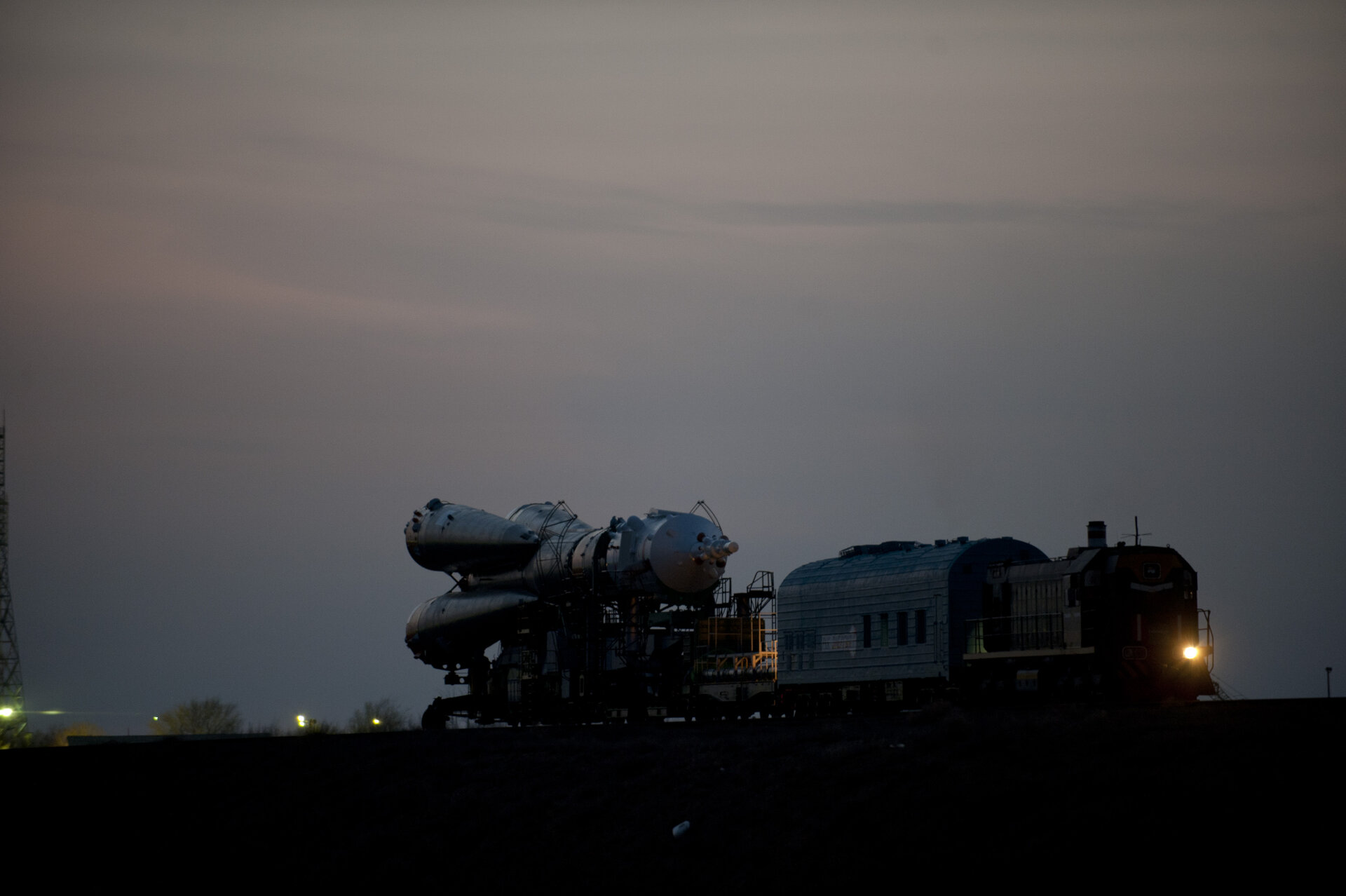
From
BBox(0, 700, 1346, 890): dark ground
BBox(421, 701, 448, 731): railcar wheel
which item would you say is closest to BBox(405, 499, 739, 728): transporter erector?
BBox(421, 701, 448, 731): railcar wheel

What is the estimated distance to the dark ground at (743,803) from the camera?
691 inches

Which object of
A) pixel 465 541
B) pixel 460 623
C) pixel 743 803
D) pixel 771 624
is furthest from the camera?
pixel 460 623

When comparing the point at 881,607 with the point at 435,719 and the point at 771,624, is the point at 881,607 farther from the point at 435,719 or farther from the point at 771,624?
the point at 435,719

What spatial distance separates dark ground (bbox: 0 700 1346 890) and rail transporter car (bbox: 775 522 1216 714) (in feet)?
19.5

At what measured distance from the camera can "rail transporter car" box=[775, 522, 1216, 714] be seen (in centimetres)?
3388

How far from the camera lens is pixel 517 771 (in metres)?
29.2

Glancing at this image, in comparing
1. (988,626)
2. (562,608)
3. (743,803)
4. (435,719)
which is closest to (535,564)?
(562,608)

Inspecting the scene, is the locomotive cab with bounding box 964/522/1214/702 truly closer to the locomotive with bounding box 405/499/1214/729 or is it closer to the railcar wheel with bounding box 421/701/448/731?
the locomotive with bounding box 405/499/1214/729

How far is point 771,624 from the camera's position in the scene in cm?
4484

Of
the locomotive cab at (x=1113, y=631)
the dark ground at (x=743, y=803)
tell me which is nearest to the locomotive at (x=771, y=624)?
the locomotive cab at (x=1113, y=631)

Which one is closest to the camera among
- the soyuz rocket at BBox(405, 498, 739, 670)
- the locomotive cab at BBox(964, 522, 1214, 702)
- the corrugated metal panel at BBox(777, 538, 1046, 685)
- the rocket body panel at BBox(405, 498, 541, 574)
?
the locomotive cab at BBox(964, 522, 1214, 702)

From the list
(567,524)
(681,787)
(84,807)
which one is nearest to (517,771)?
(681,787)

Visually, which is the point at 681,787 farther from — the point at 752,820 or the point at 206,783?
the point at 206,783

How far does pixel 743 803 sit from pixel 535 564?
87.4 feet
